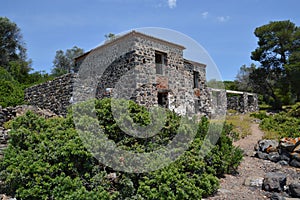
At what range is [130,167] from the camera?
4.24 m

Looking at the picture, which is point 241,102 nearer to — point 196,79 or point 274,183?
point 196,79

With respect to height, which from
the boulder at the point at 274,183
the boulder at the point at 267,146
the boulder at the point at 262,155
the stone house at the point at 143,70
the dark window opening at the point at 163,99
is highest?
the stone house at the point at 143,70

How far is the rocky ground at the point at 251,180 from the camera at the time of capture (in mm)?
4699

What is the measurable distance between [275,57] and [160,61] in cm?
1816

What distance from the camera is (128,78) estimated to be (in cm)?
980

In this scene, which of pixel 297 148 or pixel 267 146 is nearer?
pixel 297 148

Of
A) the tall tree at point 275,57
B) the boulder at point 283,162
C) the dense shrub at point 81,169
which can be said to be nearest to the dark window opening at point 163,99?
the boulder at point 283,162

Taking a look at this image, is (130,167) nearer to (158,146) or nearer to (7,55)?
(158,146)

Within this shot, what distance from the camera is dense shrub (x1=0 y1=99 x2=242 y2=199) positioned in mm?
3975

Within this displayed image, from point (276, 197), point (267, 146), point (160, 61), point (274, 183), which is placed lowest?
point (276, 197)

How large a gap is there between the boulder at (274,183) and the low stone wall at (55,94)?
24.3ft

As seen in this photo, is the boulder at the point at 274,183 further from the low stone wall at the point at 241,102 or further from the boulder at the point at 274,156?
the low stone wall at the point at 241,102

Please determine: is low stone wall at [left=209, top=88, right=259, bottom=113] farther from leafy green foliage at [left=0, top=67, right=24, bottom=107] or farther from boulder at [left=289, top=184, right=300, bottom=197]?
boulder at [left=289, top=184, right=300, bottom=197]

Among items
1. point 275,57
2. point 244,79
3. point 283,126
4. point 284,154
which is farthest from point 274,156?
point 244,79
